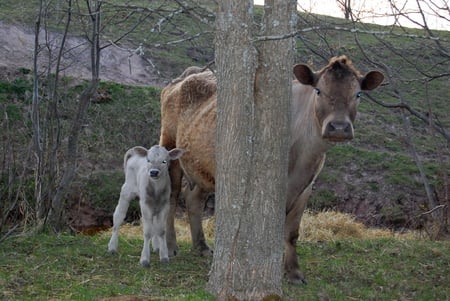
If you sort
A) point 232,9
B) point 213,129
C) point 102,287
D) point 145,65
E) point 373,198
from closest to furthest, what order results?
point 232,9 → point 102,287 → point 213,129 → point 373,198 → point 145,65

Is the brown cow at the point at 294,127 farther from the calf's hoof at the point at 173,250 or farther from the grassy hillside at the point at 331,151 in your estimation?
the grassy hillside at the point at 331,151

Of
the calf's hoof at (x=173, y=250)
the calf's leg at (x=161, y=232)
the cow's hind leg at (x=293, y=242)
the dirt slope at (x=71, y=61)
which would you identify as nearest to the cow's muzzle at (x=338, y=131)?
the cow's hind leg at (x=293, y=242)

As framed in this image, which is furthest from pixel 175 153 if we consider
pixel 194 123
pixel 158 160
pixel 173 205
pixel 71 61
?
pixel 71 61

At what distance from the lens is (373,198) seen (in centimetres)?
1712

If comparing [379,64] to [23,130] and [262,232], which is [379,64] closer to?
[262,232]

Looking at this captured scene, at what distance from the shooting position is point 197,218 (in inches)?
388

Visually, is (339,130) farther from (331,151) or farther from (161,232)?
(331,151)

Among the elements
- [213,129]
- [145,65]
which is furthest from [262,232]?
[145,65]

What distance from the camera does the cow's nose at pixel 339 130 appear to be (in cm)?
731

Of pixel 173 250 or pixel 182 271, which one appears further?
pixel 173 250

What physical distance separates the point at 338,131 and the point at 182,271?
253 centimetres

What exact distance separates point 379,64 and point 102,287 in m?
4.03

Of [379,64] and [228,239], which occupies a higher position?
[379,64]

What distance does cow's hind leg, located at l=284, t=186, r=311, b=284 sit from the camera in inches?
319
